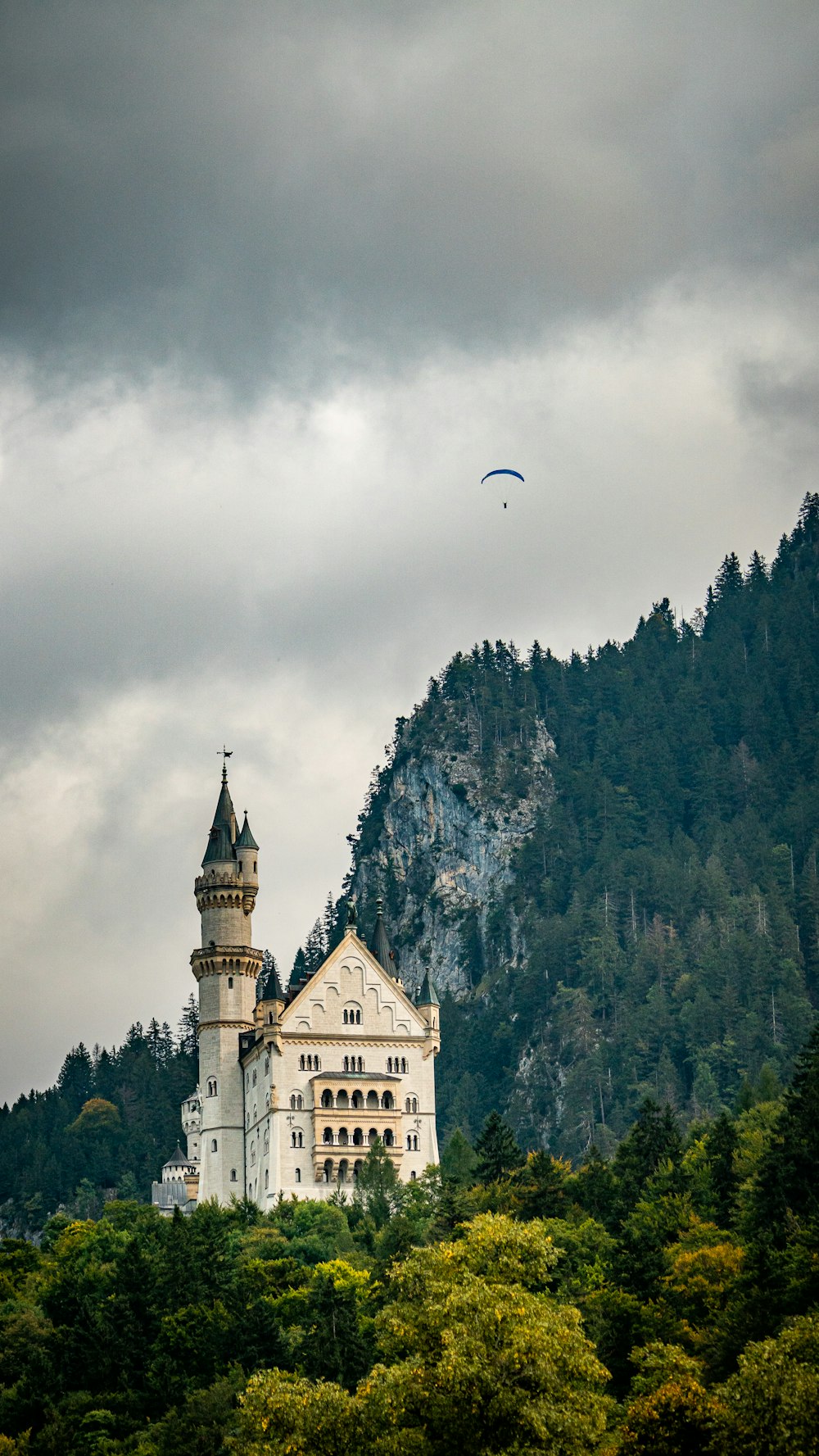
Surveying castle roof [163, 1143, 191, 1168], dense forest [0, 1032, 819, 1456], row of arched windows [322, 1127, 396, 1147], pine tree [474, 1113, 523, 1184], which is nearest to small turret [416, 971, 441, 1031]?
row of arched windows [322, 1127, 396, 1147]

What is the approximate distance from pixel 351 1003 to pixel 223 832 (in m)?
13.0

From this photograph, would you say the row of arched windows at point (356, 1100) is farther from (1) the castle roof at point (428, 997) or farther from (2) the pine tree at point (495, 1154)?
(2) the pine tree at point (495, 1154)

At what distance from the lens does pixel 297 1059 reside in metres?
122

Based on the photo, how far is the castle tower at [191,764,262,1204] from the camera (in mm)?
126375

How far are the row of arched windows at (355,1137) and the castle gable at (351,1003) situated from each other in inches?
195

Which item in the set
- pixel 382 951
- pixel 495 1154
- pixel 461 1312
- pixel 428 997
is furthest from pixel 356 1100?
pixel 461 1312

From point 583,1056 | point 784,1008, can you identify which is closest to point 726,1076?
point 784,1008

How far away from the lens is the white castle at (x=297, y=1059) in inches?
4737

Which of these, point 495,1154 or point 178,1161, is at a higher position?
point 178,1161

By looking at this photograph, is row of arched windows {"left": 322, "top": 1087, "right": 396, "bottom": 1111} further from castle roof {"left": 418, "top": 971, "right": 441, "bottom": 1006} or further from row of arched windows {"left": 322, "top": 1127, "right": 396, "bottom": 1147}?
castle roof {"left": 418, "top": 971, "right": 441, "bottom": 1006}

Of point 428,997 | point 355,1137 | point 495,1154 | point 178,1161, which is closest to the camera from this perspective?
point 495,1154

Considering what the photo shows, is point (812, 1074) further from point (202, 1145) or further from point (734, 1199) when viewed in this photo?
point (202, 1145)

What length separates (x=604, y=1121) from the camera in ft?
598

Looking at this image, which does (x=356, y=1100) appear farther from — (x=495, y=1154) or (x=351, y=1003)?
(x=495, y=1154)
